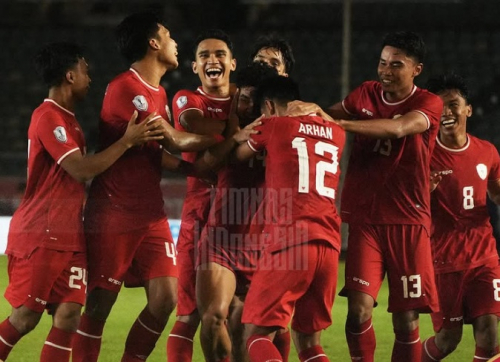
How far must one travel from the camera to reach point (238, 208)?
216 inches

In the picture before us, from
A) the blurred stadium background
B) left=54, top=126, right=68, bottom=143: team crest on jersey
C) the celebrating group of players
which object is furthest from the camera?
the blurred stadium background

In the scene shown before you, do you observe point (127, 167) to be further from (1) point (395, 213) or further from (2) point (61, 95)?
(1) point (395, 213)

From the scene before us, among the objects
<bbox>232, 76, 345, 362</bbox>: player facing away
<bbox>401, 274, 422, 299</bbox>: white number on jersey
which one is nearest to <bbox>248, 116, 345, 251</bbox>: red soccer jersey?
<bbox>232, 76, 345, 362</bbox>: player facing away

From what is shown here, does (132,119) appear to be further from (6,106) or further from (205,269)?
(6,106)

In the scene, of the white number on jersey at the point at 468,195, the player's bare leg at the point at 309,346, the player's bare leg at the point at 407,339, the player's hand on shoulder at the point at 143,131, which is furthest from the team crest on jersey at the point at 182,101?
the white number on jersey at the point at 468,195

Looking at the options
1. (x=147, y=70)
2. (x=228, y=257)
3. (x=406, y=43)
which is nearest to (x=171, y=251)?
(x=228, y=257)

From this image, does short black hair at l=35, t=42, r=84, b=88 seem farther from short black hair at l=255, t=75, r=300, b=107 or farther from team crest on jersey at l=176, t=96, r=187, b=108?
short black hair at l=255, t=75, r=300, b=107

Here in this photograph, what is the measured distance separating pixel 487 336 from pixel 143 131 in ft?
8.27

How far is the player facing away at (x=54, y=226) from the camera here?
508 cm

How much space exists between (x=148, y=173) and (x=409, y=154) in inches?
60.6

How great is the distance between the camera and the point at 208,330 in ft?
17.2

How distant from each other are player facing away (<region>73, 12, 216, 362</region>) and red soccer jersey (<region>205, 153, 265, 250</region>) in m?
0.29

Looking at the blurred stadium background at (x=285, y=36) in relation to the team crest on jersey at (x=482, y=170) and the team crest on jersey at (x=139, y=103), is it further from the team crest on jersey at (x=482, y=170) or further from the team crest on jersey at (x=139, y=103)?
the team crest on jersey at (x=139, y=103)

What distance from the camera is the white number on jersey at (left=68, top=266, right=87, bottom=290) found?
5145 millimetres
